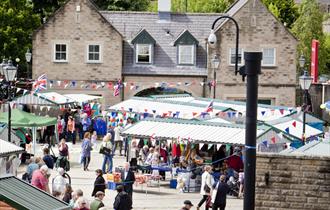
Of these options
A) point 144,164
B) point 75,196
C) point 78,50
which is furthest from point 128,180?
point 78,50

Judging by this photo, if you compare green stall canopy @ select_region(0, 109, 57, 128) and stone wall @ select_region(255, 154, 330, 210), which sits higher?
stone wall @ select_region(255, 154, 330, 210)

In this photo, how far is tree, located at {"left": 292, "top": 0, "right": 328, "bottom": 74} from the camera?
296 feet

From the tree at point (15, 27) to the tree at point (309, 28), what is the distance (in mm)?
25056

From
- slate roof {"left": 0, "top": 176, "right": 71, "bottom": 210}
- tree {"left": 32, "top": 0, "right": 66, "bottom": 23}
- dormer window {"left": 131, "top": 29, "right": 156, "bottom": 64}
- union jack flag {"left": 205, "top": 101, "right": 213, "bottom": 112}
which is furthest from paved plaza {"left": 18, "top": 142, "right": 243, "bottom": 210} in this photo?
tree {"left": 32, "top": 0, "right": 66, "bottom": 23}

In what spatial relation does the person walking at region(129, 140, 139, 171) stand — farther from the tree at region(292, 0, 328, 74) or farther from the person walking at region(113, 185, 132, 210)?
the tree at region(292, 0, 328, 74)

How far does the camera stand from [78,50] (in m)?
59.7

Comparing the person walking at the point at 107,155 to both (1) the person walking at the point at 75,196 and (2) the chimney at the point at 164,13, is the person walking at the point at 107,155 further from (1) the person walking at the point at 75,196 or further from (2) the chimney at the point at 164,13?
(2) the chimney at the point at 164,13

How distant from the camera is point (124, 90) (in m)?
59.4

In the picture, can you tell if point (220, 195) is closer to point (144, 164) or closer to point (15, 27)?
point (144, 164)

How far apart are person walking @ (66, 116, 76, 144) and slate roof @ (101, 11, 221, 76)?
11.8 m

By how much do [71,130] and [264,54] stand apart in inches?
605

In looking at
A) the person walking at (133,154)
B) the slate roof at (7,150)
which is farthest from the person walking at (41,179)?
the person walking at (133,154)

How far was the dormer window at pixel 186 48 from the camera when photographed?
6006 centimetres

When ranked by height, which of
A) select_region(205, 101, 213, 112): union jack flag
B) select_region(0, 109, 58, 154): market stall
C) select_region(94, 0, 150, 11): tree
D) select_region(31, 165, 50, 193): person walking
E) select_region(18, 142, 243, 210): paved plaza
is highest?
select_region(94, 0, 150, 11): tree
